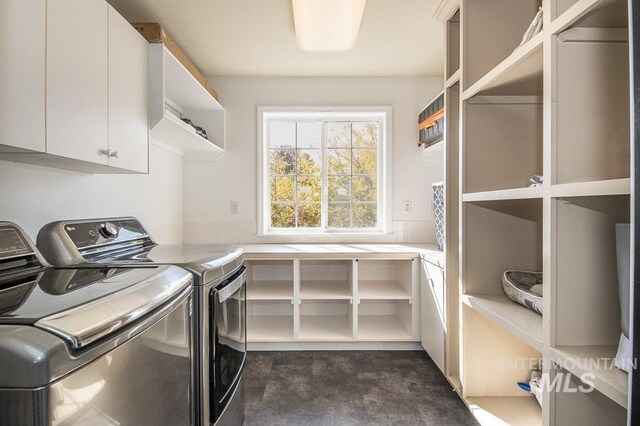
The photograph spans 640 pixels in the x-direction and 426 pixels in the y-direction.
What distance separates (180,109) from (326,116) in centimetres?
121

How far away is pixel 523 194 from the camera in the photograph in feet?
3.44

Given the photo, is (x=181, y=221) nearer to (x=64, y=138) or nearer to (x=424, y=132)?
(x=64, y=138)

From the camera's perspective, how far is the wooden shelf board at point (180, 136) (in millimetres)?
1820

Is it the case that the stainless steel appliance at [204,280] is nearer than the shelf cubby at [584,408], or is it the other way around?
the shelf cubby at [584,408]

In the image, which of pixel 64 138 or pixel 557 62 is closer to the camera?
pixel 557 62

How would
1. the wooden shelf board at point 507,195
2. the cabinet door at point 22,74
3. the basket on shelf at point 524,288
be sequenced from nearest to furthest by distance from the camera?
1. the cabinet door at point 22,74
2. the wooden shelf board at point 507,195
3. the basket on shelf at point 524,288

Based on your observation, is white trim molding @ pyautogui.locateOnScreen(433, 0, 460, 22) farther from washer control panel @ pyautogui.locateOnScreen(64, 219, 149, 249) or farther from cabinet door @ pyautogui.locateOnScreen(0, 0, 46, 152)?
washer control panel @ pyautogui.locateOnScreen(64, 219, 149, 249)

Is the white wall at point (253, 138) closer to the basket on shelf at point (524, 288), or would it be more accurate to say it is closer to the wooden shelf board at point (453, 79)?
the wooden shelf board at point (453, 79)

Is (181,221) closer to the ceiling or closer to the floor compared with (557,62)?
closer to the floor

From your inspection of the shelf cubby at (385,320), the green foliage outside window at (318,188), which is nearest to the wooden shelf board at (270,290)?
the green foliage outside window at (318,188)

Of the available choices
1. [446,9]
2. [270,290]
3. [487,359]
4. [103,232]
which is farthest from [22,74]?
[487,359]

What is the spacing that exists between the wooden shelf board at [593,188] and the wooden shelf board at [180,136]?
5.78ft

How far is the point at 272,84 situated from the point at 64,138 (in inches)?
77.9

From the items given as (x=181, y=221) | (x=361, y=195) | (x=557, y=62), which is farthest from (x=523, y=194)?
(x=181, y=221)
